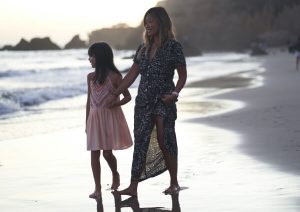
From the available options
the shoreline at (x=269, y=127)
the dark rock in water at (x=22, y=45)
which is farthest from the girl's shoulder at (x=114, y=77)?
the dark rock in water at (x=22, y=45)

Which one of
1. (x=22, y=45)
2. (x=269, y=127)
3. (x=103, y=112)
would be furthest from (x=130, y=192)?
(x=22, y=45)

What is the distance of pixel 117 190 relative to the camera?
598 cm

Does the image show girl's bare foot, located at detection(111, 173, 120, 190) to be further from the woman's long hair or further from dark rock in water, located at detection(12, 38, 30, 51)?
dark rock in water, located at detection(12, 38, 30, 51)

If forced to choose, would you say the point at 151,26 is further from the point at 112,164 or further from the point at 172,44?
the point at 112,164

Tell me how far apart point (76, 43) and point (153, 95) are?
150 meters

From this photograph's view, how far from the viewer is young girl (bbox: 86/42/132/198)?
5895 mm

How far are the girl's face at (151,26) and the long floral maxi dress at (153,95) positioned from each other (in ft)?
0.45

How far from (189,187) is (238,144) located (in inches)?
118

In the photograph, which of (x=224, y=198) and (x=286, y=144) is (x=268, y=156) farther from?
(x=224, y=198)

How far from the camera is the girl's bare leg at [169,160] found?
Result: 5684mm

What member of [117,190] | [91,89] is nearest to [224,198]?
[117,190]

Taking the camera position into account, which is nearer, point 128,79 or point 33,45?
point 128,79

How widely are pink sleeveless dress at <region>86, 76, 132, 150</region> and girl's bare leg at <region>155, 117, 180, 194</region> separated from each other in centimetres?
35

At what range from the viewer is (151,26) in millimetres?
5629
